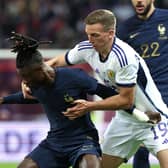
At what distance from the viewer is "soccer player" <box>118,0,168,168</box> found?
26.7 feet

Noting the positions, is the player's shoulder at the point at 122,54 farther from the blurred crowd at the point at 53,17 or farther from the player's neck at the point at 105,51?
the blurred crowd at the point at 53,17

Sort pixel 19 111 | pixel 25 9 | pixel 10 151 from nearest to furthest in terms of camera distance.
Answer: pixel 10 151
pixel 19 111
pixel 25 9

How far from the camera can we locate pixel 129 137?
793 centimetres

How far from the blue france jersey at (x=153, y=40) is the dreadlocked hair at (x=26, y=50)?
5.03 ft

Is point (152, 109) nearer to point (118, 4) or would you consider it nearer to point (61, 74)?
point (61, 74)

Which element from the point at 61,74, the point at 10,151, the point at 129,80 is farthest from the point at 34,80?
the point at 10,151

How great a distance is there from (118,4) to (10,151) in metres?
4.78

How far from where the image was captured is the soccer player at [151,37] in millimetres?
8133

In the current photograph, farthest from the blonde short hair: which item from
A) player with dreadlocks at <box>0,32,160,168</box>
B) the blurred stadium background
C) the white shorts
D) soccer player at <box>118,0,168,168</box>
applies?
the blurred stadium background

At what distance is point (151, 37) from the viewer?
8211 millimetres

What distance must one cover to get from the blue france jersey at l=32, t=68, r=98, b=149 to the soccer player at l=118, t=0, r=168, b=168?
47.5 inches

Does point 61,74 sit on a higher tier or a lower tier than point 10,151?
higher

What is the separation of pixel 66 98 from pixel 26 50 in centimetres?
50

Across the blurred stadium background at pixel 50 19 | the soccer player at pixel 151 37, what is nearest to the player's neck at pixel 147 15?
the soccer player at pixel 151 37
